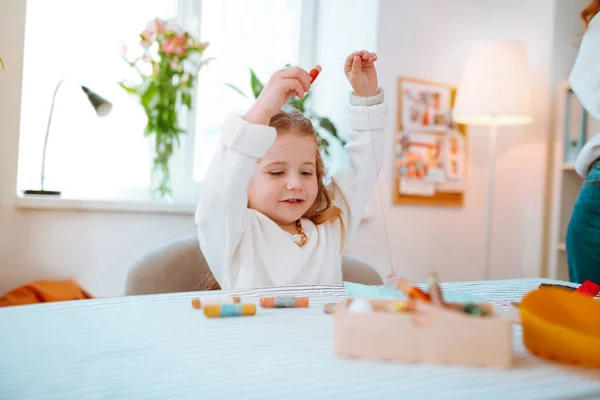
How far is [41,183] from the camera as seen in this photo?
1.89 meters

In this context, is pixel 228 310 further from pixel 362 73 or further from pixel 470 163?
pixel 470 163

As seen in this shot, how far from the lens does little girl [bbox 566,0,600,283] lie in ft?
4.39

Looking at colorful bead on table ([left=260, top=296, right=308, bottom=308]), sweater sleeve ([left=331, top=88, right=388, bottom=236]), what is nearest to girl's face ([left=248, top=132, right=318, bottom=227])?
sweater sleeve ([left=331, top=88, right=388, bottom=236])

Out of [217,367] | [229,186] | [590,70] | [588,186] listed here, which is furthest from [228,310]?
[590,70]

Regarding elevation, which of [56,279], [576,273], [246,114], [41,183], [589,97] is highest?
[589,97]

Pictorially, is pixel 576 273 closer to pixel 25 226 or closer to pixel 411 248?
pixel 411 248

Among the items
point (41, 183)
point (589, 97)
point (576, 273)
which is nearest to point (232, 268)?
point (576, 273)

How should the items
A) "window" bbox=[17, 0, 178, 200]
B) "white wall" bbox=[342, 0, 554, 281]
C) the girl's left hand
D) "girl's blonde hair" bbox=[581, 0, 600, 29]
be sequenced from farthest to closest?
"white wall" bbox=[342, 0, 554, 281]
"window" bbox=[17, 0, 178, 200]
"girl's blonde hair" bbox=[581, 0, 600, 29]
the girl's left hand

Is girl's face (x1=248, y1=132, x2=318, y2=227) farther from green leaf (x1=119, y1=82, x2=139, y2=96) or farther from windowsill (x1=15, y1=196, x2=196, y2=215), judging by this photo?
green leaf (x1=119, y1=82, x2=139, y2=96)

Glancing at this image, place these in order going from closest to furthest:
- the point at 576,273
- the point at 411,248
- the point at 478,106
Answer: the point at 576,273, the point at 478,106, the point at 411,248

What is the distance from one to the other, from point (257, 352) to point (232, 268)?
60 cm

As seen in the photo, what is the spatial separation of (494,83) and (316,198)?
146 centimetres

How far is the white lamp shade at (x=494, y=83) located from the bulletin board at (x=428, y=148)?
0.52 feet

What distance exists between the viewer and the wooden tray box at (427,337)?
16.8 inches
